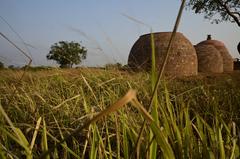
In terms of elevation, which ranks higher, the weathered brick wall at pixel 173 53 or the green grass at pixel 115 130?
the weathered brick wall at pixel 173 53

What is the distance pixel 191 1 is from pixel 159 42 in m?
9.65

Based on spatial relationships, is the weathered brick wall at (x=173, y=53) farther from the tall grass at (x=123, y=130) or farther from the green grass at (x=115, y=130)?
the tall grass at (x=123, y=130)

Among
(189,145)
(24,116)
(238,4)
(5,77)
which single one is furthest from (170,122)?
(238,4)

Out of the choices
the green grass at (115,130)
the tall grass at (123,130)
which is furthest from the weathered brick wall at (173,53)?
the tall grass at (123,130)

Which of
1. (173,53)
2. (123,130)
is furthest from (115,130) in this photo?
(173,53)

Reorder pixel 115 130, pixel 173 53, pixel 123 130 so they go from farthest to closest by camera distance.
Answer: pixel 173 53 → pixel 115 130 → pixel 123 130

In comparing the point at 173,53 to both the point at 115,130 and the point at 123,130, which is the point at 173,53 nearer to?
the point at 115,130

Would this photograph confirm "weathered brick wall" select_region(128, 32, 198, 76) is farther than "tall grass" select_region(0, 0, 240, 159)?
Yes

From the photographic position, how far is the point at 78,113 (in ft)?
7.57

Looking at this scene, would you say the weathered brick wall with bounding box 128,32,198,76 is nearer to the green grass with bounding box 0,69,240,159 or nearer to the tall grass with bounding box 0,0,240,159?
the green grass with bounding box 0,69,240,159

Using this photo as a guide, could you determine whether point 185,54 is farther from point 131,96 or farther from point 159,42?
point 131,96


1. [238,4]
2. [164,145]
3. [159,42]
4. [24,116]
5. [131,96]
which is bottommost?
[24,116]

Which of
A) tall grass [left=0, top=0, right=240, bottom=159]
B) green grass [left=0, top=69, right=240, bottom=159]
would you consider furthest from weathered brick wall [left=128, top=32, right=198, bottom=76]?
tall grass [left=0, top=0, right=240, bottom=159]

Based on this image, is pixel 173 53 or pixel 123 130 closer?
pixel 123 130
